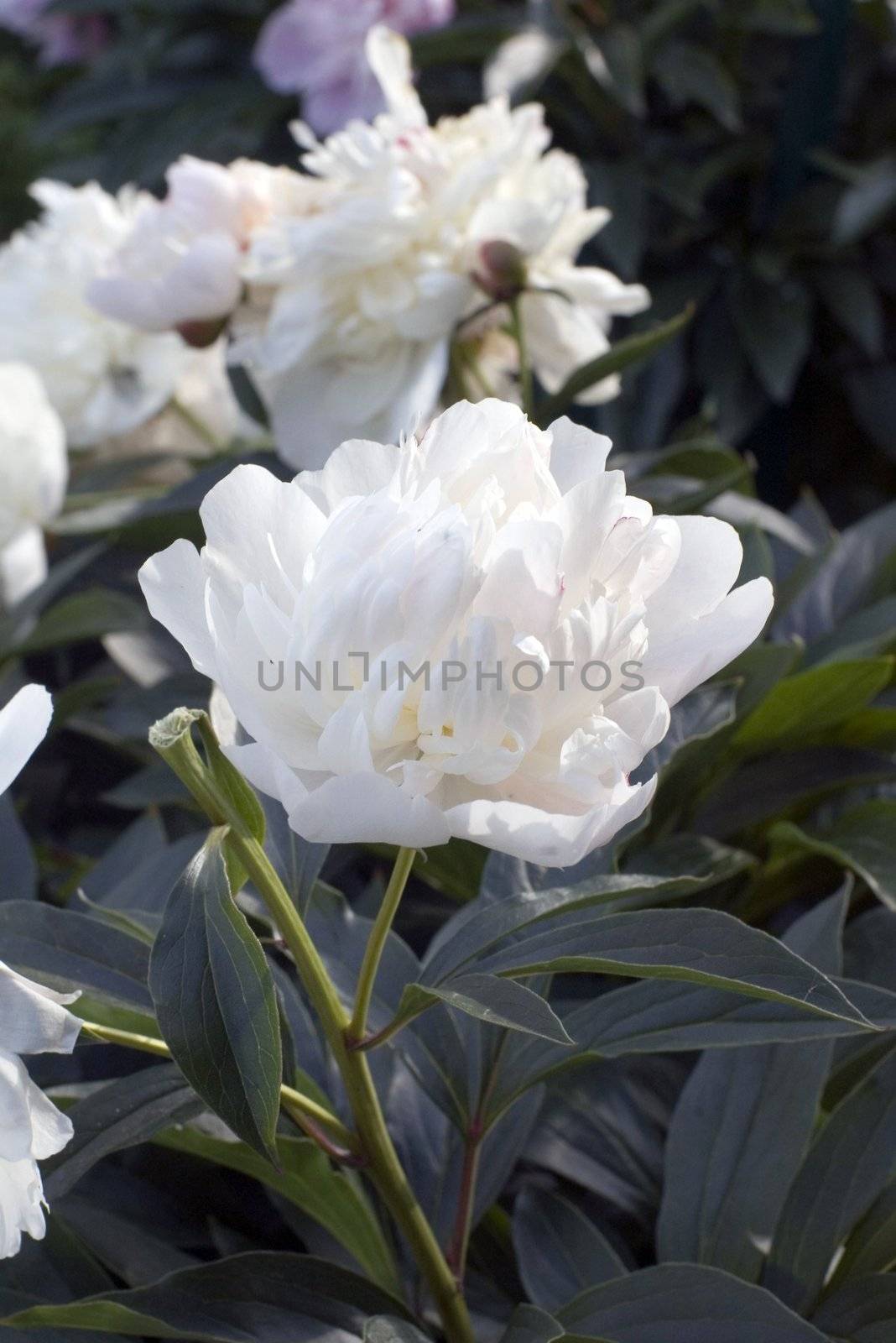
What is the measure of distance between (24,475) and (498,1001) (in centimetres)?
65

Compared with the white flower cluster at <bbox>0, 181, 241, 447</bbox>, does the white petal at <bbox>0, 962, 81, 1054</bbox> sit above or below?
above

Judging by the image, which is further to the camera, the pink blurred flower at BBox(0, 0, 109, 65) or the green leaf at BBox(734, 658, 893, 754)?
the pink blurred flower at BBox(0, 0, 109, 65)

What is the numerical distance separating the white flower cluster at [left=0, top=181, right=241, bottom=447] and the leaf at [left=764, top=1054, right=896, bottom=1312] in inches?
28.2

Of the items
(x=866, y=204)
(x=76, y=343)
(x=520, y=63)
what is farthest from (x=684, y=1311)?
(x=520, y=63)

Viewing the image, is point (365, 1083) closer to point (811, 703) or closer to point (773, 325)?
point (811, 703)

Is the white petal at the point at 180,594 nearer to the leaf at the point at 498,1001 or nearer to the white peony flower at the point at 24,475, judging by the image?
the leaf at the point at 498,1001

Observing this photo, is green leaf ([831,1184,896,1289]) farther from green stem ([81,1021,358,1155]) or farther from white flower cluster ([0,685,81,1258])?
white flower cluster ([0,685,81,1258])

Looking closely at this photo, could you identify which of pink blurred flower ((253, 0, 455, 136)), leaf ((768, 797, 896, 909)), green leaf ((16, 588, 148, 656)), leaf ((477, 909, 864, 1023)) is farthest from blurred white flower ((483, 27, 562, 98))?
leaf ((477, 909, 864, 1023))

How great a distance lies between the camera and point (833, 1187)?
1.79 feet

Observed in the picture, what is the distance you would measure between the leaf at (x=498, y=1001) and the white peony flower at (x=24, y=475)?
62cm

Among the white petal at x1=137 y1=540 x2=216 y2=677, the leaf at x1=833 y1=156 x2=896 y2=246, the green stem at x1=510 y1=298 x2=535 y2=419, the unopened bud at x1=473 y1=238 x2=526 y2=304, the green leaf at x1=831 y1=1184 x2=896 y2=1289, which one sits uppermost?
the white petal at x1=137 y1=540 x2=216 y2=677

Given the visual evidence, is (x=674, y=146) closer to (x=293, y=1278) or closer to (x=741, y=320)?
(x=741, y=320)

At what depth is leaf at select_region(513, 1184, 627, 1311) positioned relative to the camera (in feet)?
1.80

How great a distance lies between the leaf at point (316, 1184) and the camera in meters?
0.50
